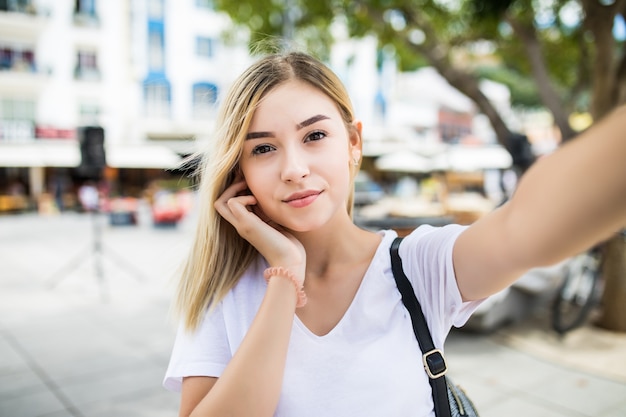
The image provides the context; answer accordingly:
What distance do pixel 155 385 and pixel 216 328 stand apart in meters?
3.26

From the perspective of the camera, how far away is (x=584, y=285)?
222 inches

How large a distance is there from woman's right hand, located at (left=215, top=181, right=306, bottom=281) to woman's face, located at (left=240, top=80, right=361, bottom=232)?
43 mm

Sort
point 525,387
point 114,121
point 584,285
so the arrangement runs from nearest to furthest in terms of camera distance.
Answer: point 525,387, point 584,285, point 114,121

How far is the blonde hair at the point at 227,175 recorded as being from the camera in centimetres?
124

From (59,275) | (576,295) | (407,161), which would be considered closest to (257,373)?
(576,295)

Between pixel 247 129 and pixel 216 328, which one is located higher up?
pixel 247 129

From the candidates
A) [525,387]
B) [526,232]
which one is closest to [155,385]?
[525,387]

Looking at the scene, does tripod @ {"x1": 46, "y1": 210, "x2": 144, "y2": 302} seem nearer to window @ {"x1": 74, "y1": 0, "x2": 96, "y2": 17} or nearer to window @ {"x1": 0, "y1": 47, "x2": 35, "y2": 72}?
window @ {"x1": 0, "y1": 47, "x2": 35, "y2": 72}

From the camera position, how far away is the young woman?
42.0 inches

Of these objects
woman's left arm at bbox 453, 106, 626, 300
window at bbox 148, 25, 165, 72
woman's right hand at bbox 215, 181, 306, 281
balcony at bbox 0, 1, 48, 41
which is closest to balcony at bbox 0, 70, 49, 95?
balcony at bbox 0, 1, 48, 41

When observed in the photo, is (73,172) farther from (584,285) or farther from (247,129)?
(247,129)

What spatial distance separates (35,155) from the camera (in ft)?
73.7

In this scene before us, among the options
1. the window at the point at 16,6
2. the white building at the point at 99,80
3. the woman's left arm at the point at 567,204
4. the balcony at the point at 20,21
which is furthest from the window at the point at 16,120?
the woman's left arm at the point at 567,204

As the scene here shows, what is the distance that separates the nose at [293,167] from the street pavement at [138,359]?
2.86ft
